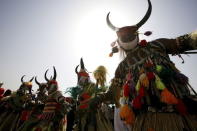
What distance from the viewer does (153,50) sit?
2.59 meters

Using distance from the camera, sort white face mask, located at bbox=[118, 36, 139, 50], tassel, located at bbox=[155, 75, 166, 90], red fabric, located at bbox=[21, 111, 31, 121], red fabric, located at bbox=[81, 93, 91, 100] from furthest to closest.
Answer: red fabric, located at bbox=[21, 111, 31, 121] < red fabric, located at bbox=[81, 93, 91, 100] < white face mask, located at bbox=[118, 36, 139, 50] < tassel, located at bbox=[155, 75, 166, 90]

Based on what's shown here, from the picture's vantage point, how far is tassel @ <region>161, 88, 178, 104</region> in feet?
6.44

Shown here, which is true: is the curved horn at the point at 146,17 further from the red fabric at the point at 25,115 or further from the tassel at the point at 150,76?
the red fabric at the point at 25,115

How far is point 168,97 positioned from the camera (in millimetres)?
1995

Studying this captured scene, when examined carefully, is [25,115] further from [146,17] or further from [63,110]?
[146,17]

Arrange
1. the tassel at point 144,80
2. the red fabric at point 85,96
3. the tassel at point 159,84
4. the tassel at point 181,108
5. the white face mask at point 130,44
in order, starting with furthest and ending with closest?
the red fabric at point 85,96 → the white face mask at point 130,44 → the tassel at point 144,80 → the tassel at point 159,84 → the tassel at point 181,108

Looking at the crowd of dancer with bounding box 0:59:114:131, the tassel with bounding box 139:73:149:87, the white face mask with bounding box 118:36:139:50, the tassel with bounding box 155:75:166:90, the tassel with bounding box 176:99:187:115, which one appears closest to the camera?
the tassel with bounding box 176:99:187:115

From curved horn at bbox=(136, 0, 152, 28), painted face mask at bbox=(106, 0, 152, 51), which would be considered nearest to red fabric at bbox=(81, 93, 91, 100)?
painted face mask at bbox=(106, 0, 152, 51)

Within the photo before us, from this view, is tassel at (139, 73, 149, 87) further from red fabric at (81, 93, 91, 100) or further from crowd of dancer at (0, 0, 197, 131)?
red fabric at (81, 93, 91, 100)

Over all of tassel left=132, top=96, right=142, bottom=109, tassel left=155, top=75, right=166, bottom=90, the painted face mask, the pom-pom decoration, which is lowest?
tassel left=132, top=96, right=142, bottom=109

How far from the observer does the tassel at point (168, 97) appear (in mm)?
1962

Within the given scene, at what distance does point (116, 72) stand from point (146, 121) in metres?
1.08

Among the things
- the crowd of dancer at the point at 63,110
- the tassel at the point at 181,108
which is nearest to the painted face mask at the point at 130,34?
the tassel at the point at 181,108

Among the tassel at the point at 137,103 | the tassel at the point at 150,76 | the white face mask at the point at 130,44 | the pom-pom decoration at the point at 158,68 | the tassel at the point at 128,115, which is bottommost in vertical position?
the tassel at the point at 128,115
